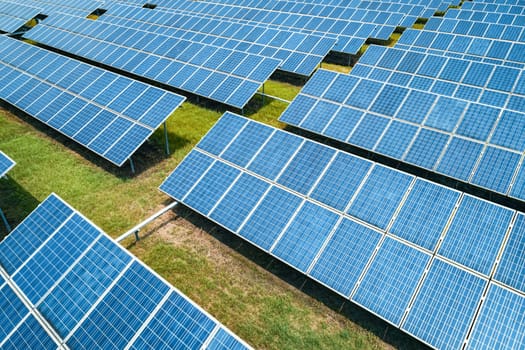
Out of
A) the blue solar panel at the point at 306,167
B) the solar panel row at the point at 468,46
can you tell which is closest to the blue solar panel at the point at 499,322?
the blue solar panel at the point at 306,167

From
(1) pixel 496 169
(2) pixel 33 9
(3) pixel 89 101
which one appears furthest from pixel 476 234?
(2) pixel 33 9

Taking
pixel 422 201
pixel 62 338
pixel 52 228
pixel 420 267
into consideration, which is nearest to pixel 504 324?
pixel 420 267

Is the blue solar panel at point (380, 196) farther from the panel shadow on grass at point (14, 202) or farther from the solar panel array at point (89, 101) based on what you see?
the panel shadow on grass at point (14, 202)

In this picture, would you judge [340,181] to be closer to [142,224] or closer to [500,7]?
[142,224]

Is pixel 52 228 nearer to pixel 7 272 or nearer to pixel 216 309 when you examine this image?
pixel 7 272

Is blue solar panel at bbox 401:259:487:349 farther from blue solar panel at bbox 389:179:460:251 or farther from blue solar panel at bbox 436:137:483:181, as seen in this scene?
blue solar panel at bbox 436:137:483:181
